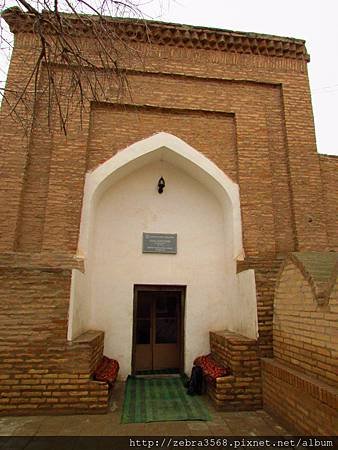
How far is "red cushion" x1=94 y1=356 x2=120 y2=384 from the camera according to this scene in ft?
15.5

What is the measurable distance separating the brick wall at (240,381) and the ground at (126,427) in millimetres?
266

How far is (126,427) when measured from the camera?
3.94 m

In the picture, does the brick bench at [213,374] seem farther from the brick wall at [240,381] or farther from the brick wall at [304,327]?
the brick wall at [304,327]

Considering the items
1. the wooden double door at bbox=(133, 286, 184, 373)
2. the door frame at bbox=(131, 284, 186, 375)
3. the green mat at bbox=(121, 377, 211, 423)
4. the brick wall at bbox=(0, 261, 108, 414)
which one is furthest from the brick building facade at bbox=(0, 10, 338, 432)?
the green mat at bbox=(121, 377, 211, 423)

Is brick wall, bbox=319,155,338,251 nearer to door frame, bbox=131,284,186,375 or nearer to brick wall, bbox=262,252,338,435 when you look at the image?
brick wall, bbox=262,252,338,435

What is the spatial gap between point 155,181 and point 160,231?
109cm

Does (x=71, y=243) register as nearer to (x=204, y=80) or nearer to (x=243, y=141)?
(x=243, y=141)

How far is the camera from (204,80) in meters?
6.83

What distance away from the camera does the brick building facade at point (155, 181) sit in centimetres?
448

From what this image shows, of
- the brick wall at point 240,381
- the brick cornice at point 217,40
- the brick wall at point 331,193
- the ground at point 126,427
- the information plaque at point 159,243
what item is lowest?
the ground at point 126,427

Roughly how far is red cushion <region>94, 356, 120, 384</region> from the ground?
0.52 m

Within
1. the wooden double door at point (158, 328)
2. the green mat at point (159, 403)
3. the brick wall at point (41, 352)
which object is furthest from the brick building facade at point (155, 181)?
the green mat at point (159, 403)

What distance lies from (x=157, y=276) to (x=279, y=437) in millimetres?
3329

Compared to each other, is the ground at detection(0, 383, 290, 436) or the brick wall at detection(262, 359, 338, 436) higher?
the brick wall at detection(262, 359, 338, 436)
